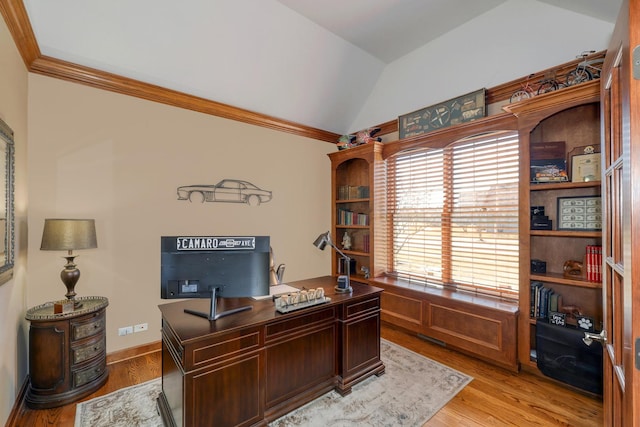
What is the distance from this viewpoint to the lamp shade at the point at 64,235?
2.15 meters

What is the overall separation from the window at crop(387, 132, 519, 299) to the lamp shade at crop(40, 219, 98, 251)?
3370 millimetres

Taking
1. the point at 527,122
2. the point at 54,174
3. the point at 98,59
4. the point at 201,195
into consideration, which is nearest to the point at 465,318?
the point at 527,122

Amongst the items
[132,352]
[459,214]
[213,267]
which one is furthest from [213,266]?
[459,214]

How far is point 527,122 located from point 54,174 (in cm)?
419

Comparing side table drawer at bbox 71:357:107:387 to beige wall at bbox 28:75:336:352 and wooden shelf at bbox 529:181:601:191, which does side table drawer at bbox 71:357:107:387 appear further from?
wooden shelf at bbox 529:181:601:191

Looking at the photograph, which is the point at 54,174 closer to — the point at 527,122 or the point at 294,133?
the point at 294,133

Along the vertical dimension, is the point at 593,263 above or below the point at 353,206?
below

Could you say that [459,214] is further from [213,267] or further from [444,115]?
[213,267]

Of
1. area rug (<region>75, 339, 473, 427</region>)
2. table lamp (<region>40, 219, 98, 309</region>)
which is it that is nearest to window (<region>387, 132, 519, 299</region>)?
area rug (<region>75, 339, 473, 427</region>)

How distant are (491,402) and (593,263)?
4.43ft

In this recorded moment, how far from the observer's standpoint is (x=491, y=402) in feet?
7.19

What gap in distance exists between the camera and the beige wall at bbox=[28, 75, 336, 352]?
247 cm

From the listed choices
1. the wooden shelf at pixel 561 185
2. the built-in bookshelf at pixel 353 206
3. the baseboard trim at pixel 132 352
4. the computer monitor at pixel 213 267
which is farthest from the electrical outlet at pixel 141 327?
the wooden shelf at pixel 561 185

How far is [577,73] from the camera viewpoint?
7.51ft
